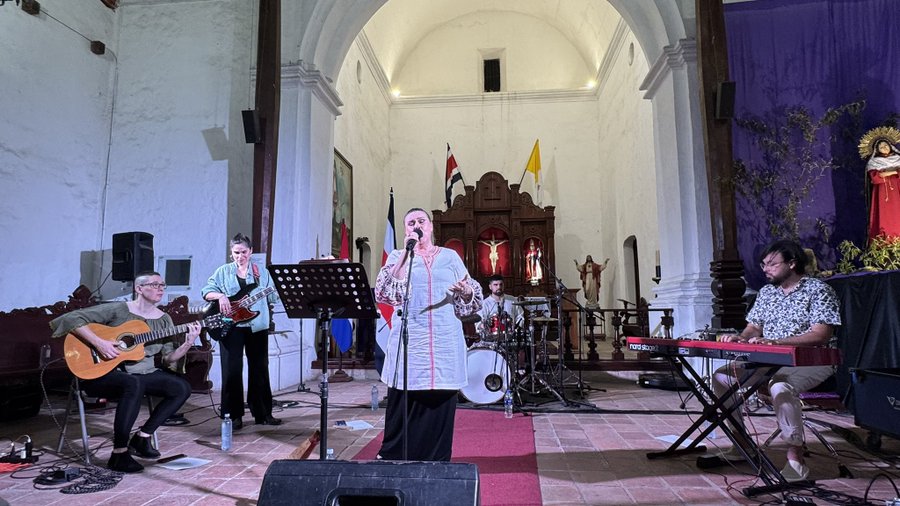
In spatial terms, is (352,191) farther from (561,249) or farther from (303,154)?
(561,249)

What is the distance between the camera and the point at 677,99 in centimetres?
775

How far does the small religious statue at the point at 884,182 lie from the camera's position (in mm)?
6531

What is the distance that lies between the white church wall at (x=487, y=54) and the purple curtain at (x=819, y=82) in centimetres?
990

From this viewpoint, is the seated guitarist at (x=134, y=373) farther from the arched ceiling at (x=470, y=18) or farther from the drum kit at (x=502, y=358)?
the arched ceiling at (x=470, y=18)

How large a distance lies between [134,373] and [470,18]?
16270 mm

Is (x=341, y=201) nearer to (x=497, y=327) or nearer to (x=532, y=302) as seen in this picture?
(x=497, y=327)

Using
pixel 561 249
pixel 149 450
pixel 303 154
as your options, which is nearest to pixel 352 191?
pixel 303 154

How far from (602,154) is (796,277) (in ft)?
43.7

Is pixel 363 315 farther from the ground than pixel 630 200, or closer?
closer

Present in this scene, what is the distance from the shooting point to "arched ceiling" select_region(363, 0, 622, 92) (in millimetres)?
14812

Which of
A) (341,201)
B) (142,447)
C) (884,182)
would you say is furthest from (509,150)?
(142,447)

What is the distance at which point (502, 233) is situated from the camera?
15445 mm

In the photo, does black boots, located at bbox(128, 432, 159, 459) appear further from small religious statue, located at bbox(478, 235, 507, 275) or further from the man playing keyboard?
small religious statue, located at bbox(478, 235, 507, 275)

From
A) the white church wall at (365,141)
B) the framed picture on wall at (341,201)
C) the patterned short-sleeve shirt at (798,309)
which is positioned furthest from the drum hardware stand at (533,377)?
the white church wall at (365,141)
